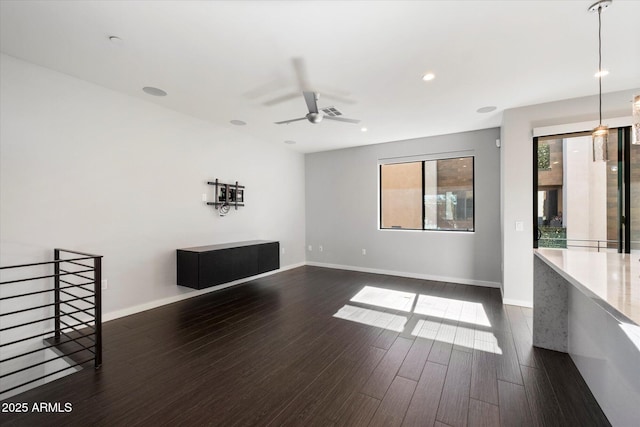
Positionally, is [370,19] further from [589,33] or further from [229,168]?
[229,168]

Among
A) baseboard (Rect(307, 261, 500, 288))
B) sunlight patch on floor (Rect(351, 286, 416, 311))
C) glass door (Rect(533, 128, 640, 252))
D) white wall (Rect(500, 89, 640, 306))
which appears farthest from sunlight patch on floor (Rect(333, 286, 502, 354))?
glass door (Rect(533, 128, 640, 252))

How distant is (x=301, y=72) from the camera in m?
2.89

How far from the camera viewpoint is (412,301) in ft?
13.3

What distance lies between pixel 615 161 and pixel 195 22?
16.1 ft

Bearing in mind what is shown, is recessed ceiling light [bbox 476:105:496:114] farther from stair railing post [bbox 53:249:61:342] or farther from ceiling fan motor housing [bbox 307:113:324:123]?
stair railing post [bbox 53:249:61:342]

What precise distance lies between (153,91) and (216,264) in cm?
238

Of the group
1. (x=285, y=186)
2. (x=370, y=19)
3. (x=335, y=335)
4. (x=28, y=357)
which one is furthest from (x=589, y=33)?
(x=28, y=357)

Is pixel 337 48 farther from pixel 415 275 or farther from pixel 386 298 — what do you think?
pixel 415 275

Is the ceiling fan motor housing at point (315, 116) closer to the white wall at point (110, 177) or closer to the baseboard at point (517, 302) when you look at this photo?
the white wall at point (110, 177)

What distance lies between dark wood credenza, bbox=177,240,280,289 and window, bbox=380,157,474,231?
9.61ft

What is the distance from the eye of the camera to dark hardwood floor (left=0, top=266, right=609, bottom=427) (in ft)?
5.94

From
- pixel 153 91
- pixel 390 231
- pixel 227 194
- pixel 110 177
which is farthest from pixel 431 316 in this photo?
pixel 153 91

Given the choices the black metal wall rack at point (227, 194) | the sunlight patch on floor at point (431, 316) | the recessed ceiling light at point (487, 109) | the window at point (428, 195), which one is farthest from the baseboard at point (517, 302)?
the black metal wall rack at point (227, 194)

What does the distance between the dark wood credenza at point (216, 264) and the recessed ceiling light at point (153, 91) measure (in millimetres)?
2081
